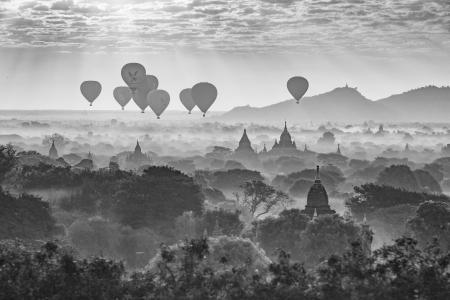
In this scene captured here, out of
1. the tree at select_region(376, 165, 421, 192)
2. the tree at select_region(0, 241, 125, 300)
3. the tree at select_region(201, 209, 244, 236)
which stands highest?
the tree at select_region(0, 241, 125, 300)

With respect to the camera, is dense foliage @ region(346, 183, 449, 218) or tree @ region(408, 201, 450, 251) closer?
tree @ region(408, 201, 450, 251)

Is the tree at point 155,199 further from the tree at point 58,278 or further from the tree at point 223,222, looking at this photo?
the tree at point 58,278

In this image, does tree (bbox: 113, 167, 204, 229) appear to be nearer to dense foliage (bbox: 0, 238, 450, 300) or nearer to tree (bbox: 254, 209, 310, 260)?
tree (bbox: 254, 209, 310, 260)

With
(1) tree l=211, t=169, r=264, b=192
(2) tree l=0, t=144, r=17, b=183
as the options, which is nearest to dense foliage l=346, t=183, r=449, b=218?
(2) tree l=0, t=144, r=17, b=183

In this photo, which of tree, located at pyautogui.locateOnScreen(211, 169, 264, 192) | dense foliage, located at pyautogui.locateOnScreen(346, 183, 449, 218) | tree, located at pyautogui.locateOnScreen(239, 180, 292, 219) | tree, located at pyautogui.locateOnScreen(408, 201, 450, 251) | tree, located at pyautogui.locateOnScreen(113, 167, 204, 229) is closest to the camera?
tree, located at pyautogui.locateOnScreen(408, 201, 450, 251)

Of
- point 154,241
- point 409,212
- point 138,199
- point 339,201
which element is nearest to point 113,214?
point 138,199

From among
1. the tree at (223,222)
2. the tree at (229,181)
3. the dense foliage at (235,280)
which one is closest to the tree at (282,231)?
the tree at (223,222)

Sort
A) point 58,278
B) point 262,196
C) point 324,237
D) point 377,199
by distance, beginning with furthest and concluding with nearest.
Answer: point 262,196
point 377,199
point 324,237
point 58,278

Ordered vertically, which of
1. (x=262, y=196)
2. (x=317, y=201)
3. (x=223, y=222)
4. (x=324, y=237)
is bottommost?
(x=262, y=196)

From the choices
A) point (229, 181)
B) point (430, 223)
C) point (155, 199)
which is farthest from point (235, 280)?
point (229, 181)

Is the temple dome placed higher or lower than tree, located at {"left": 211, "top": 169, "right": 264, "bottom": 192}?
higher

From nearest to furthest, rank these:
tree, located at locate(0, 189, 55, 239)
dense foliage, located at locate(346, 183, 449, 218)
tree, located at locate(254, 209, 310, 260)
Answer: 1. tree, located at locate(0, 189, 55, 239)
2. tree, located at locate(254, 209, 310, 260)
3. dense foliage, located at locate(346, 183, 449, 218)

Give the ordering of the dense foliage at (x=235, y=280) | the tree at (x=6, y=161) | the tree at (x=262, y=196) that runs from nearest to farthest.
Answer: the dense foliage at (x=235, y=280)
the tree at (x=6, y=161)
the tree at (x=262, y=196)

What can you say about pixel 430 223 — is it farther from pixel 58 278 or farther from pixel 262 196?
pixel 58 278
